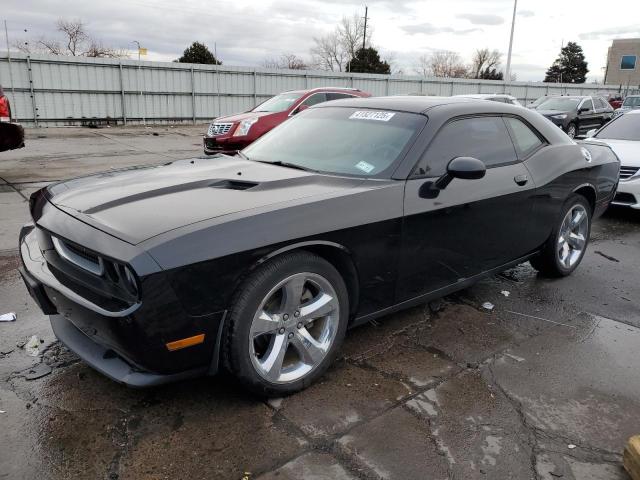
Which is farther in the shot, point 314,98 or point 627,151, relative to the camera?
point 314,98

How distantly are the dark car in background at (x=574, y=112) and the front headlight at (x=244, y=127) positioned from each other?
34.7ft

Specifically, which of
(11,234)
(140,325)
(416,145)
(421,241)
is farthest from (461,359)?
(11,234)

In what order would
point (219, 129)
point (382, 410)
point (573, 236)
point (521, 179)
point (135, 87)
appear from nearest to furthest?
point (382, 410) < point (521, 179) < point (573, 236) < point (219, 129) < point (135, 87)

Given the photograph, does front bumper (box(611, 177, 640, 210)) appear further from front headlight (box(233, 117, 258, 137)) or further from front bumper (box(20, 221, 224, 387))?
Result: front headlight (box(233, 117, 258, 137))

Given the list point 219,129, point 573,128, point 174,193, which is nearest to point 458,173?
point 174,193

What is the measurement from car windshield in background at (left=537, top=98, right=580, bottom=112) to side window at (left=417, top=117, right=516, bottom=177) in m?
15.4

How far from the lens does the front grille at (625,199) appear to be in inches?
276

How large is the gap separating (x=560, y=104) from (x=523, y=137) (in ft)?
51.4

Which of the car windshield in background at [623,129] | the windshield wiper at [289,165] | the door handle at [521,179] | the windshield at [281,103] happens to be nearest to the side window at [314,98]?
the windshield at [281,103]

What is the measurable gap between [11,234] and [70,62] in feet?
53.3

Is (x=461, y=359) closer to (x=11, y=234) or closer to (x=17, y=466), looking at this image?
(x=17, y=466)

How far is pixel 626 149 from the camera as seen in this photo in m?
7.54

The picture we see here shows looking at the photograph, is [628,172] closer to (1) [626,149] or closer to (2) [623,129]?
(1) [626,149]

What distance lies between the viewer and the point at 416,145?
3.32 metres
